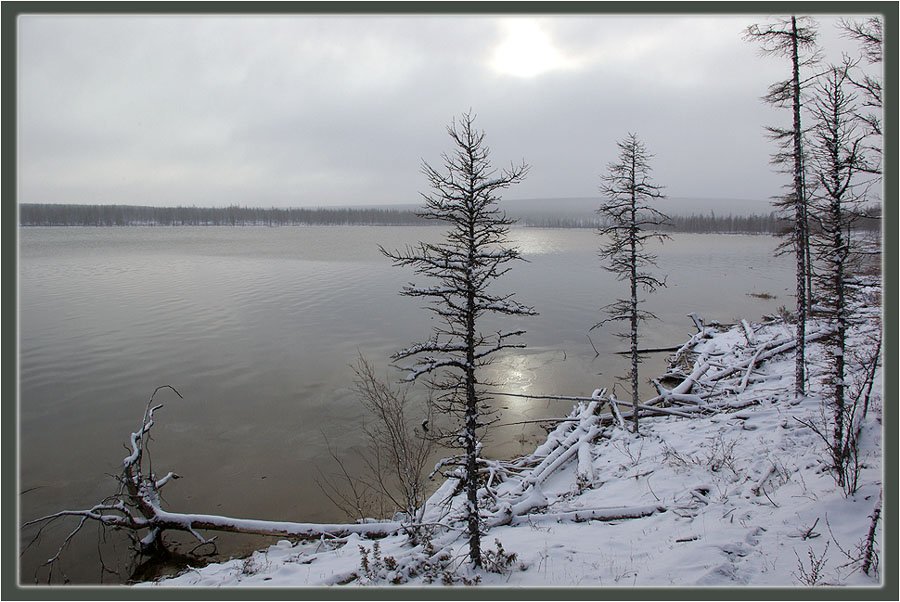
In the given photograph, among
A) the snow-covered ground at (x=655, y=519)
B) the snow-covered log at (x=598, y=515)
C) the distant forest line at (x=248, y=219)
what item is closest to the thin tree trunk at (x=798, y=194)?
the snow-covered ground at (x=655, y=519)

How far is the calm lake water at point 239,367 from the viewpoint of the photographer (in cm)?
1327

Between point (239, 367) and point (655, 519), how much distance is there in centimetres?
1976

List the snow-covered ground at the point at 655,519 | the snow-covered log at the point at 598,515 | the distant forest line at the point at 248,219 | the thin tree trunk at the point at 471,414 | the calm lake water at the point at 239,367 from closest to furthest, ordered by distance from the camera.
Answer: the thin tree trunk at the point at 471,414
the snow-covered ground at the point at 655,519
the snow-covered log at the point at 598,515
the calm lake water at the point at 239,367
the distant forest line at the point at 248,219

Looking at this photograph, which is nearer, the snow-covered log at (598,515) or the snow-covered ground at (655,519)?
the snow-covered ground at (655,519)

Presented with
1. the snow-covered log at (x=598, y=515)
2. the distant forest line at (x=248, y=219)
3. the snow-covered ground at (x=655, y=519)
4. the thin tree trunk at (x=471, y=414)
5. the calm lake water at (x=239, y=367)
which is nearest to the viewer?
the thin tree trunk at (x=471, y=414)

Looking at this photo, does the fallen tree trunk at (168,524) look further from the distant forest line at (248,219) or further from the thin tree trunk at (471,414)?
the distant forest line at (248,219)

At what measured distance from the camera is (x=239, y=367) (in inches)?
893

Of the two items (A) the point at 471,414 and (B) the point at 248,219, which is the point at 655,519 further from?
(B) the point at 248,219

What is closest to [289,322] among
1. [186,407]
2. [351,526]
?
[186,407]

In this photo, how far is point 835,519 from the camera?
26.3 feet

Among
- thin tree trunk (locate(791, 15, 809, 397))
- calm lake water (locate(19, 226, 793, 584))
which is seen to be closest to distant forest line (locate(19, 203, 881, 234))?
calm lake water (locate(19, 226, 793, 584))

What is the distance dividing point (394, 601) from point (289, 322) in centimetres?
2785

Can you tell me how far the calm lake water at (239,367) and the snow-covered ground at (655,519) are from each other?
2.74 metres

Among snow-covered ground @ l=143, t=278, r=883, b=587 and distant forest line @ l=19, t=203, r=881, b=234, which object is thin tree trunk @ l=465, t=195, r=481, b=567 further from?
distant forest line @ l=19, t=203, r=881, b=234
